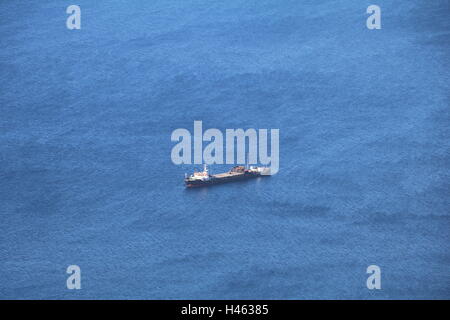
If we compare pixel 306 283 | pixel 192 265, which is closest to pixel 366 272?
pixel 306 283
